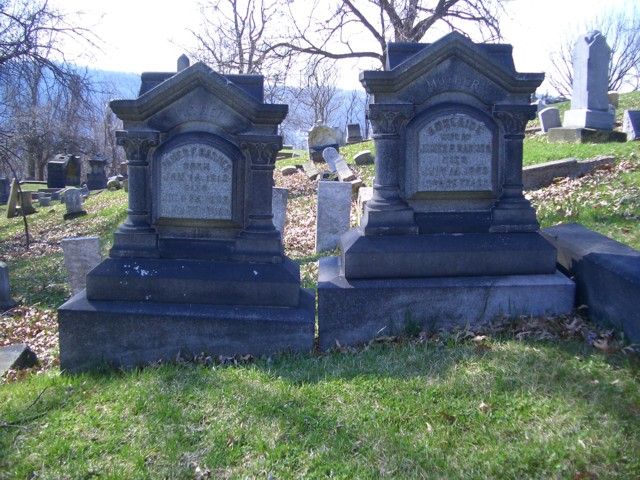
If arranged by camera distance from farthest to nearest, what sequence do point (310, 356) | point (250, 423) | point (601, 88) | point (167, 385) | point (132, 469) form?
point (601, 88), point (310, 356), point (167, 385), point (250, 423), point (132, 469)

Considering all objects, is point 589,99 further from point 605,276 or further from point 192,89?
point 192,89

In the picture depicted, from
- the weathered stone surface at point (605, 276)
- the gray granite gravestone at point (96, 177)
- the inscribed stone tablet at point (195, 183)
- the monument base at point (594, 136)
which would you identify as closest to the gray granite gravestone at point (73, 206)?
the monument base at point (594, 136)

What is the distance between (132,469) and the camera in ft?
11.5

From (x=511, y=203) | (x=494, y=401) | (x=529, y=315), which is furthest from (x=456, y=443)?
(x=511, y=203)

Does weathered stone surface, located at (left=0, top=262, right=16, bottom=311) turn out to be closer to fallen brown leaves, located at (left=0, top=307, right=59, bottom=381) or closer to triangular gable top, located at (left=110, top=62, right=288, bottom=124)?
fallen brown leaves, located at (left=0, top=307, right=59, bottom=381)

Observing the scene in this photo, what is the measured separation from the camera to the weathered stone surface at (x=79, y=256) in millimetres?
8836

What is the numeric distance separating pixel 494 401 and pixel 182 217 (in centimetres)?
299

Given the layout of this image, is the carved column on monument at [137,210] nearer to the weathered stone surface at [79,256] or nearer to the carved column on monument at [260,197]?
the carved column on monument at [260,197]

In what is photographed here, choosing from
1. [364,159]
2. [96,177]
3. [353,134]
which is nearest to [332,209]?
[364,159]

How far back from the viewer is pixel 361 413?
12.9ft

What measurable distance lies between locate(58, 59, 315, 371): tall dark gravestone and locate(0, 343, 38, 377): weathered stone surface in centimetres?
88

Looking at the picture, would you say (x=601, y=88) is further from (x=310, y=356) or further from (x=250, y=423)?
(x=250, y=423)

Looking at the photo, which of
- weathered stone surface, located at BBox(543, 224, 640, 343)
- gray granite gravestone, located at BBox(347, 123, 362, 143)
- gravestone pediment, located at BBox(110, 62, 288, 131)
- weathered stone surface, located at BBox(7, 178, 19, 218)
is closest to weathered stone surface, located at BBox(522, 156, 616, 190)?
weathered stone surface, located at BBox(543, 224, 640, 343)

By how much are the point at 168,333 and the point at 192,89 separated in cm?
202
